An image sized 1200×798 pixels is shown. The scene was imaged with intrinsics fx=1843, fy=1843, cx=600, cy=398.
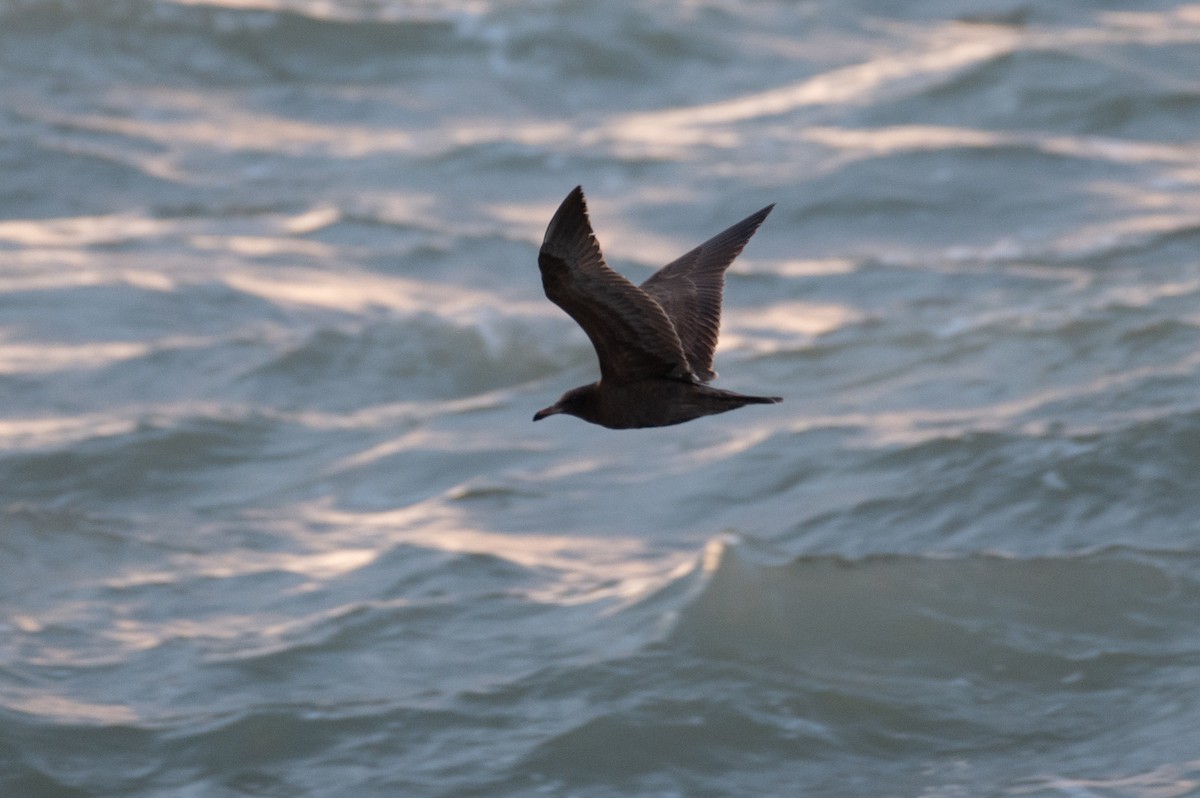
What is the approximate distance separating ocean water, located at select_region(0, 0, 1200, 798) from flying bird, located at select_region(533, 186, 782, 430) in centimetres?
227

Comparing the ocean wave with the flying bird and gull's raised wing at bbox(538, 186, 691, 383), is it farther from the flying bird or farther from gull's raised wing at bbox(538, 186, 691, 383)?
gull's raised wing at bbox(538, 186, 691, 383)

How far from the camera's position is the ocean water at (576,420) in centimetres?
816

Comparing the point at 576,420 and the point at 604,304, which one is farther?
the point at 576,420

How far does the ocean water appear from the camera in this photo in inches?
321

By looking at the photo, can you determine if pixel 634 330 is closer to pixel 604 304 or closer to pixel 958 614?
pixel 604 304

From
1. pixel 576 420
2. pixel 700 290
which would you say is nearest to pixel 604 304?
pixel 700 290

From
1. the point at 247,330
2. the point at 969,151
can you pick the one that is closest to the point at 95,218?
the point at 247,330

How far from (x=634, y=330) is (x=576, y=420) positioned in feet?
20.7

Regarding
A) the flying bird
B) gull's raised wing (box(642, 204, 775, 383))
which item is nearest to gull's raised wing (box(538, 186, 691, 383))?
the flying bird

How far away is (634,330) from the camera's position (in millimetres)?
5695

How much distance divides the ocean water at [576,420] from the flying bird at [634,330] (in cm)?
Answer: 227

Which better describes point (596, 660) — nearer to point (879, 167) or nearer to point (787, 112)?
point (879, 167)

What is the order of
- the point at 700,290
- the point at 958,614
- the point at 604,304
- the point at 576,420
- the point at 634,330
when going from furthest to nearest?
the point at 576,420
the point at 958,614
the point at 700,290
the point at 634,330
the point at 604,304

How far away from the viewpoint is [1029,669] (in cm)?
850
